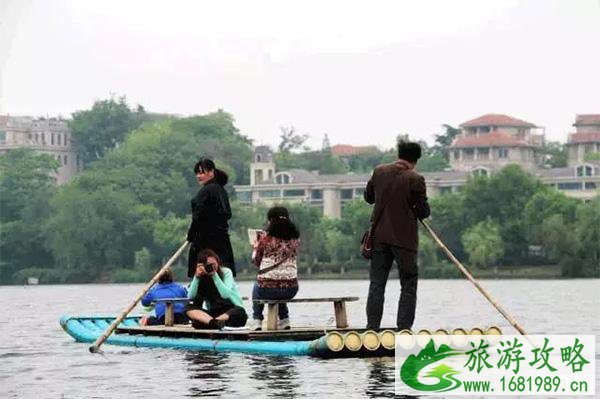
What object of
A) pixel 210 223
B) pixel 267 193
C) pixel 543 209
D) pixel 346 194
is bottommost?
pixel 210 223

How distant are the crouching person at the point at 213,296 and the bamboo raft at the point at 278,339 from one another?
0.23 meters

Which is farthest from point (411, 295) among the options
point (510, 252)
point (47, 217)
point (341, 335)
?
point (47, 217)

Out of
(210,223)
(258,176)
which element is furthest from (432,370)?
(258,176)

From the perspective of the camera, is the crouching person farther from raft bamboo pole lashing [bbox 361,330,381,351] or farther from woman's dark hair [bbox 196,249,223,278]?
raft bamboo pole lashing [bbox 361,330,381,351]

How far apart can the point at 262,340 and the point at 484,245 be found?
106748 mm

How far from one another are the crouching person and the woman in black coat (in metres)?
0.33

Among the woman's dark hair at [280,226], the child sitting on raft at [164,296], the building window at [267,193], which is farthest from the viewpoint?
the building window at [267,193]

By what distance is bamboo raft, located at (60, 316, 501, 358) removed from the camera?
2177cm

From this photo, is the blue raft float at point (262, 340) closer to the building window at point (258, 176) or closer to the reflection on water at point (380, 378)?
the reflection on water at point (380, 378)

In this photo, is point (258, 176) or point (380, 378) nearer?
point (380, 378)

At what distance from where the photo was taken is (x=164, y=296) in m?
26.2

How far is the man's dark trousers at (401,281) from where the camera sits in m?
22.6

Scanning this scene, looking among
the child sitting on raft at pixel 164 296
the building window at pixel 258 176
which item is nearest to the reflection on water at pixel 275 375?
the child sitting on raft at pixel 164 296

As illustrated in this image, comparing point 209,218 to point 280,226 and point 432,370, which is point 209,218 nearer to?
point 280,226
